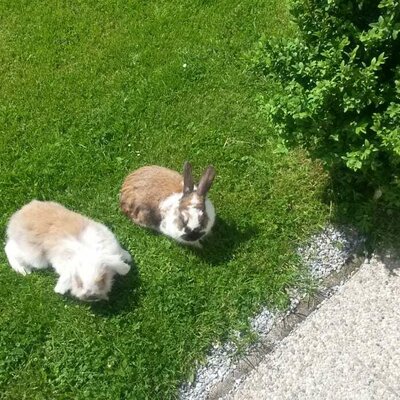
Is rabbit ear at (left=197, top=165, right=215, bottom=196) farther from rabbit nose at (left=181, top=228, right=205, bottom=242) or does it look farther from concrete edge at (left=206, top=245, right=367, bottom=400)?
concrete edge at (left=206, top=245, right=367, bottom=400)

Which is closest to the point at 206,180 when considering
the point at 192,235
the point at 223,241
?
the point at 192,235

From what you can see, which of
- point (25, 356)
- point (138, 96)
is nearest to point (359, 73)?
point (138, 96)

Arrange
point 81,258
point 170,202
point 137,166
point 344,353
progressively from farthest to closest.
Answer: point 137,166
point 170,202
point 81,258
point 344,353

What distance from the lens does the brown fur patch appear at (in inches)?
199

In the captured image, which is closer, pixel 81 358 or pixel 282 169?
pixel 81 358

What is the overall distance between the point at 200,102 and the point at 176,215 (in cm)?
160

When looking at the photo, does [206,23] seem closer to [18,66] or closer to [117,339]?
[18,66]

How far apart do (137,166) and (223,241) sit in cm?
121

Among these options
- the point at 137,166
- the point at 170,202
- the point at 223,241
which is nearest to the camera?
the point at 170,202

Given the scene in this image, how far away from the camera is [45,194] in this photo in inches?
218

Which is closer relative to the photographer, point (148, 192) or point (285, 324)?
point (285, 324)

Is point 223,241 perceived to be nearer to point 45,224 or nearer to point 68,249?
point 68,249

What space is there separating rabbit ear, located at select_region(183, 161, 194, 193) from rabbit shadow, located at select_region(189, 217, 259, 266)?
0.55 metres

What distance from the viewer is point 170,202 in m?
5.00
